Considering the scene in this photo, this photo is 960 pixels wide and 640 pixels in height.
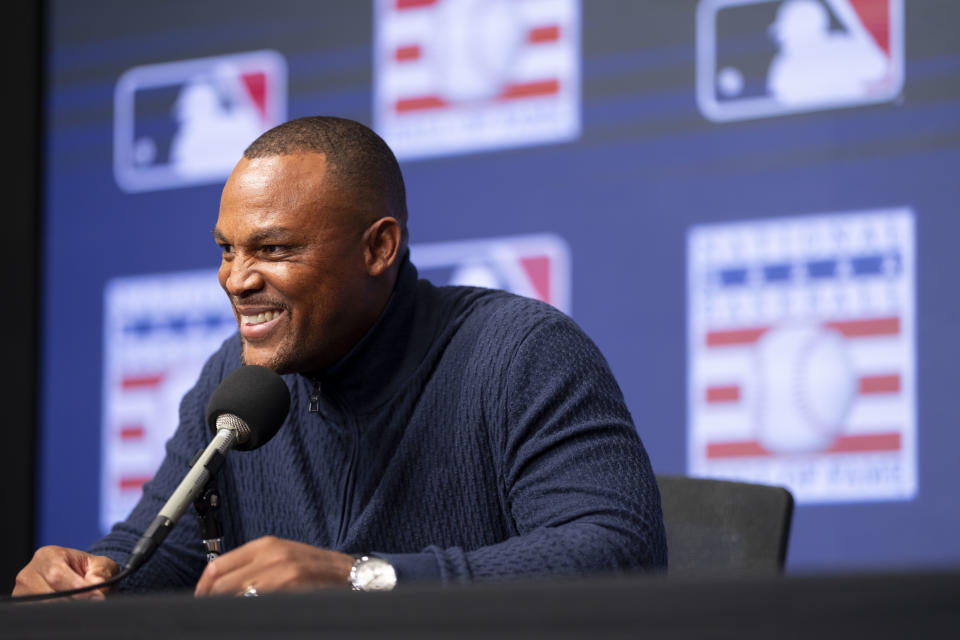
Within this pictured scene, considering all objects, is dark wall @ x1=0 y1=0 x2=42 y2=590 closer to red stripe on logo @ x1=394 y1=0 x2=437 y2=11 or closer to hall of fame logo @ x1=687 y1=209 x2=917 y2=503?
red stripe on logo @ x1=394 y1=0 x2=437 y2=11

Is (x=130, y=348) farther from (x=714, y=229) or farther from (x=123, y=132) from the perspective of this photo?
(x=714, y=229)

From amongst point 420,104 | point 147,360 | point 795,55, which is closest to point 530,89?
point 420,104

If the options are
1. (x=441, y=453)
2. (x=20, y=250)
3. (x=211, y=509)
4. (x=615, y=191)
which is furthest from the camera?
(x=20, y=250)

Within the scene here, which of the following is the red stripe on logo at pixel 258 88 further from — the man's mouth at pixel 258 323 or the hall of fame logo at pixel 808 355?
the man's mouth at pixel 258 323

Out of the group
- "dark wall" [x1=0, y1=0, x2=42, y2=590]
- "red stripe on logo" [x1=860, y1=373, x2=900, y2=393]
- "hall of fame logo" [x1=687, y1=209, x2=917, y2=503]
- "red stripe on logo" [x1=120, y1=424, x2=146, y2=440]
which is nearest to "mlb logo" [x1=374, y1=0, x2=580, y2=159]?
"hall of fame logo" [x1=687, y1=209, x2=917, y2=503]

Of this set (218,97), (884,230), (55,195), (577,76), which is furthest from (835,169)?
(55,195)

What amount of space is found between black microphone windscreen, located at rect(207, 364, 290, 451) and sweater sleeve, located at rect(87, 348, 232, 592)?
41 centimetres

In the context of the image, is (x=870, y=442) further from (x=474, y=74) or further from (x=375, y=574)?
(x=375, y=574)

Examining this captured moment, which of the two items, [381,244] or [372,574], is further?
[381,244]

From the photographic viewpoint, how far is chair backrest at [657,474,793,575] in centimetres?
172

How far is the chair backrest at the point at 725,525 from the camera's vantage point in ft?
5.63

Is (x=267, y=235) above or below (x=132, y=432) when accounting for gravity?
above

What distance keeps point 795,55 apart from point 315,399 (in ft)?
4.41

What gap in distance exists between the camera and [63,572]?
1.46m
